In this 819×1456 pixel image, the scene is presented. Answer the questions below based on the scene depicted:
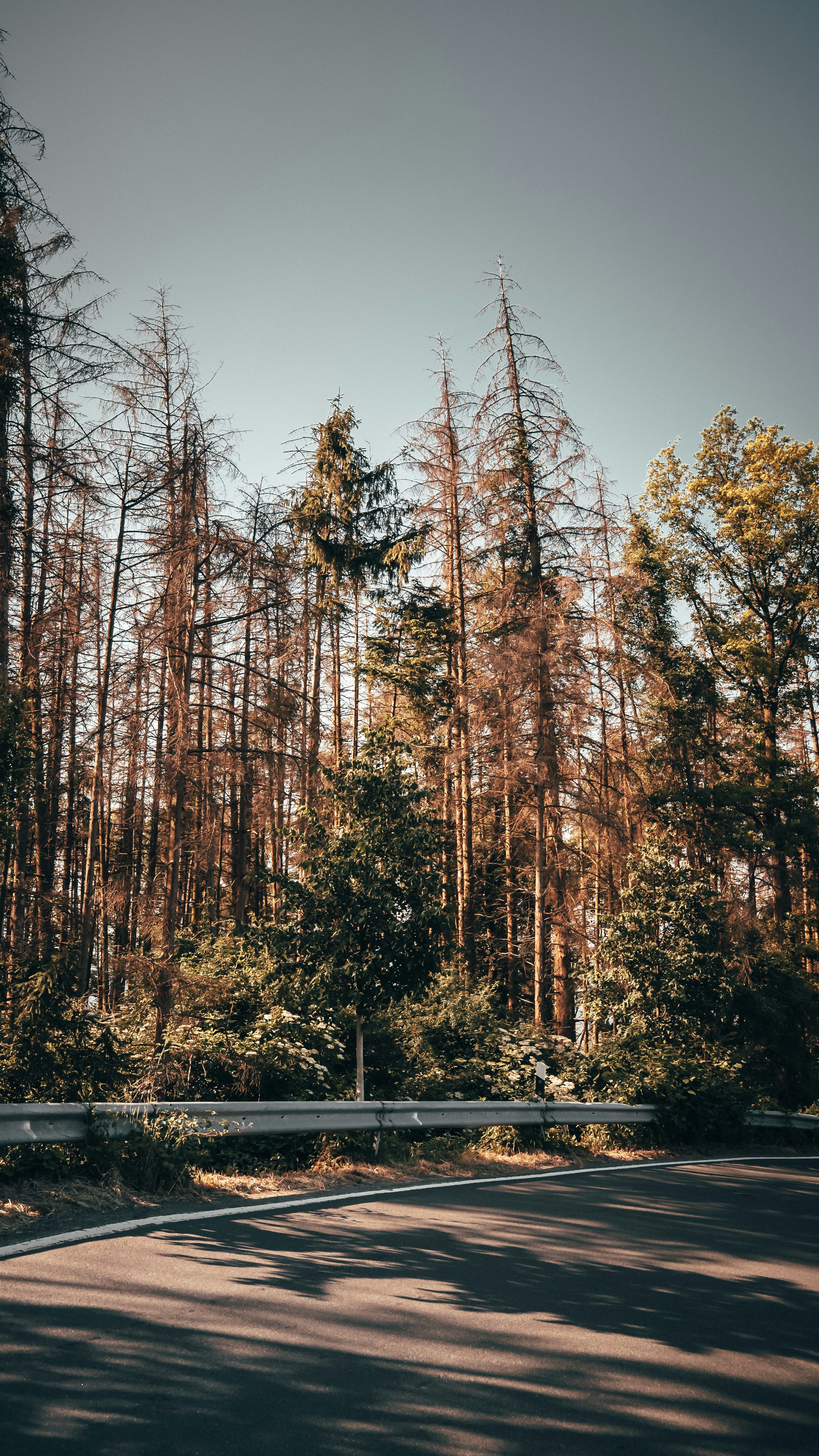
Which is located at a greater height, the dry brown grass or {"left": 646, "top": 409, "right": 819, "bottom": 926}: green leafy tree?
{"left": 646, "top": 409, "right": 819, "bottom": 926}: green leafy tree

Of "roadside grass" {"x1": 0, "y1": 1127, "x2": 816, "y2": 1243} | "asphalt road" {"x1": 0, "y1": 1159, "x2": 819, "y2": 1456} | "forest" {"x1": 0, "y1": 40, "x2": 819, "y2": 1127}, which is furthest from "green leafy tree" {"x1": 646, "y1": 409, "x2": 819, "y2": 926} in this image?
"asphalt road" {"x1": 0, "y1": 1159, "x2": 819, "y2": 1456}

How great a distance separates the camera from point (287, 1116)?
27.0ft

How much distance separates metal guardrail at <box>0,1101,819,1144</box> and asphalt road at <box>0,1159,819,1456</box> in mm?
1188

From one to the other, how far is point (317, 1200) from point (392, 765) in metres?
6.17

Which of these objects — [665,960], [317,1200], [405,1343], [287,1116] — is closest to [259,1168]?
[287,1116]

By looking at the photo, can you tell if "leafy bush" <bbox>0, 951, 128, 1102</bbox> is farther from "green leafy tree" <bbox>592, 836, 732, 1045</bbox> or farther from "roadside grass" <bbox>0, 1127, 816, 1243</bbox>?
"green leafy tree" <bbox>592, 836, 732, 1045</bbox>

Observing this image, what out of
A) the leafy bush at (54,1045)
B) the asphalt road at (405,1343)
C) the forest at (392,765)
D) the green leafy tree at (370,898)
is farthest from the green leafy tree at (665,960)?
the leafy bush at (54,1045)

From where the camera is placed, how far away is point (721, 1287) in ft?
18.5

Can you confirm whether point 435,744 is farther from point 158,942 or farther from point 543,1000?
point 158,942

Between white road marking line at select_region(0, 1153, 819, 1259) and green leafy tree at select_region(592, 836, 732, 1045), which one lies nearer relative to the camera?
white road marking line at select_region(0, 1153, 819, 1259)

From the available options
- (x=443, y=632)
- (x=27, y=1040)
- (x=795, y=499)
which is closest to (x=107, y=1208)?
(x=27, y=1040)

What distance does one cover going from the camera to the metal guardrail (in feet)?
21.4

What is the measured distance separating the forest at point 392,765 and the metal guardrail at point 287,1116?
1346 millimetres

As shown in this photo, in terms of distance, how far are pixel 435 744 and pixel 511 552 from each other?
5.04 m
